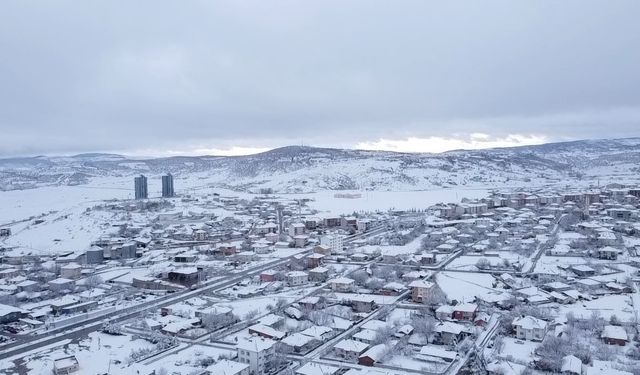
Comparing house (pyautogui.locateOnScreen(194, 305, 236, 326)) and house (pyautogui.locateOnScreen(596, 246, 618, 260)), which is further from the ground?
house (pyautogui.locateOnScreen(596, 246, 618, 260))

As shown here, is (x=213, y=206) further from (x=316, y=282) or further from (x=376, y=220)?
(x=316, y=282)

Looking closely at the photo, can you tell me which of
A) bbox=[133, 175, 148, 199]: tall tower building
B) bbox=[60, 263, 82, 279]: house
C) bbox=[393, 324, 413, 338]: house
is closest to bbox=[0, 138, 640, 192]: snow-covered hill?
bbox=[133, 175, 148, 199]: tall tower building

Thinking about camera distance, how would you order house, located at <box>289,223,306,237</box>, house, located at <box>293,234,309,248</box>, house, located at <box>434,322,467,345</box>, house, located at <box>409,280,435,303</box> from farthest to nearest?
1. house, located at <box>289,223,306,237</box>
2. house, located at <box>293,234,309,248</box>
3. house, located at <box>409,280,435,303</box>
4. house, located at <box>434,322,467,345</box>

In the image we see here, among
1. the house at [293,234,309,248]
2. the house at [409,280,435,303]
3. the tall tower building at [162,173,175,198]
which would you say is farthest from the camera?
the tall tower building at [162,173,175,198]

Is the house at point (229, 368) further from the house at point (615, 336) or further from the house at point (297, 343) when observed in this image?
the house at point (615, 336)

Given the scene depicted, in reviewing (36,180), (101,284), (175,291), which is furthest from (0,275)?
(36,180)

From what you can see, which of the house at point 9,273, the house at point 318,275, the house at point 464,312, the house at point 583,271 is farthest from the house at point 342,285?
the house at point 9,273

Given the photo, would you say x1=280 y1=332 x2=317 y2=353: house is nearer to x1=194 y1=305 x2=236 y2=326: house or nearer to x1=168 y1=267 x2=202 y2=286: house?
x1=194 y1=305 x2=236 y2=326: house
